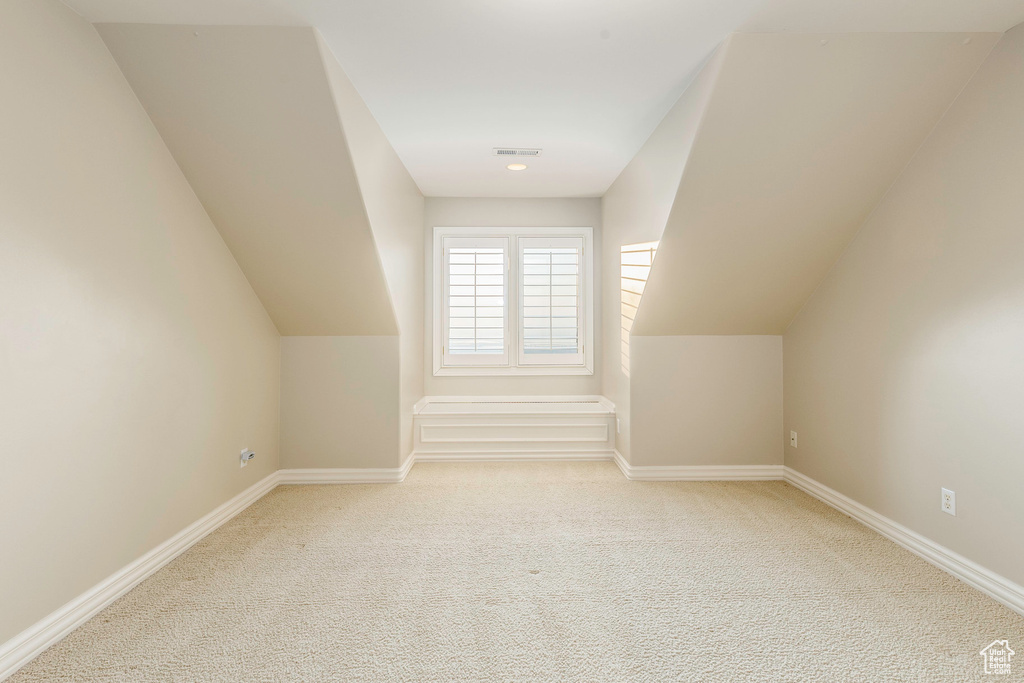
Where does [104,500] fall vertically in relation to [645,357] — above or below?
below

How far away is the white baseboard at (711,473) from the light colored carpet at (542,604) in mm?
501

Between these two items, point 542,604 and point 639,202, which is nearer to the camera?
point 542,604

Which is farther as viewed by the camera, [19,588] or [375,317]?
[375,317]

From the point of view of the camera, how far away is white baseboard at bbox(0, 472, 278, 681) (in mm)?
1617

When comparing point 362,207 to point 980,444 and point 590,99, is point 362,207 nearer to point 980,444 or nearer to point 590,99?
point 590,99

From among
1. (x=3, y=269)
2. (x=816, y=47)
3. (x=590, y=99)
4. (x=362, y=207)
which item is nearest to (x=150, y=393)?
(x=3, y=269)

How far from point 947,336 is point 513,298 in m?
3.00

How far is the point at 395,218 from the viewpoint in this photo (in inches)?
133

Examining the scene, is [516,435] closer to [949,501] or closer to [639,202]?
[639,202]

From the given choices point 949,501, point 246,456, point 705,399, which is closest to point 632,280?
point 705,399

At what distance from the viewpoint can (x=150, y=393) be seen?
88.5 inches

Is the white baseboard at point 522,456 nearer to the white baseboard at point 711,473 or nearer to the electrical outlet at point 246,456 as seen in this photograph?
the white baseboard at point 711,473

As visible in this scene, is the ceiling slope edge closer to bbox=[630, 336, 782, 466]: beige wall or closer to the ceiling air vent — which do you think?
the ceiling air vent

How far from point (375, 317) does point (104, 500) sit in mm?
1691
